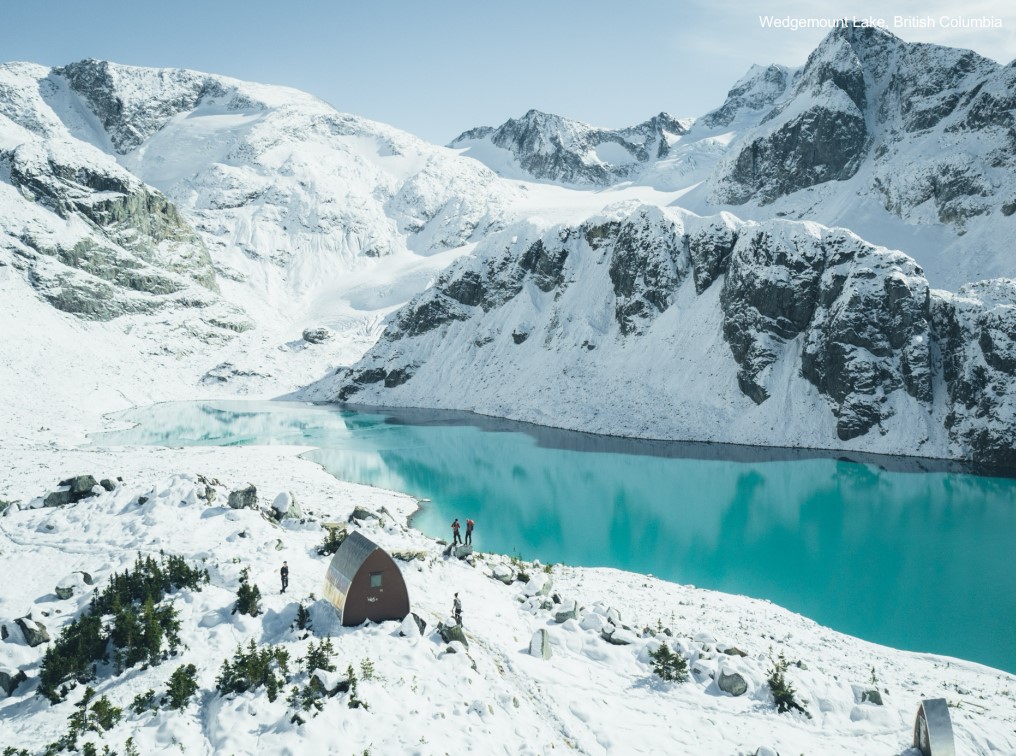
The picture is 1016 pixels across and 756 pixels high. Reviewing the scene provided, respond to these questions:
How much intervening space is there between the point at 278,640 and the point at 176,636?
261 centimetres

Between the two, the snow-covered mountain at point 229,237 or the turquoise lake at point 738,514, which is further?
the snow-covered mountain at point 229,237

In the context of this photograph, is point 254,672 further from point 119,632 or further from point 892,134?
point 892,134

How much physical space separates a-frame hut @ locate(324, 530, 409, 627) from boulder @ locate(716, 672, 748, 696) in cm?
927

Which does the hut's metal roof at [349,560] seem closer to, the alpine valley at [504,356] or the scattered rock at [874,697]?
the alpine valley at [504,356]

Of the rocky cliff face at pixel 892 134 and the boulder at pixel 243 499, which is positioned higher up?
the rocky cliff face at pixel 892 134

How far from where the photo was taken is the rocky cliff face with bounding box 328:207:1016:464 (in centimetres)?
6331

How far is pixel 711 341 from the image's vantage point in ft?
260

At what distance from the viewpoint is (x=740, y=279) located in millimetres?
77250

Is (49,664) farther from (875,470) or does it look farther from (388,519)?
(875,470)

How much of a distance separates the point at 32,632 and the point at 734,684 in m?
18.7

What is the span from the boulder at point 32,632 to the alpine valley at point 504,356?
109 mm

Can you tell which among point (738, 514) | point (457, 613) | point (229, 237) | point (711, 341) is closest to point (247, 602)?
point (457, 613)

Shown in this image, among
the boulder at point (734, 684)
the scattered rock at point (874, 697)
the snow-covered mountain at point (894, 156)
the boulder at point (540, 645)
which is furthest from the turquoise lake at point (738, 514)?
the snow-covered mountain at point (894, 156)

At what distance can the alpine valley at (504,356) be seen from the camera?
16.7m
